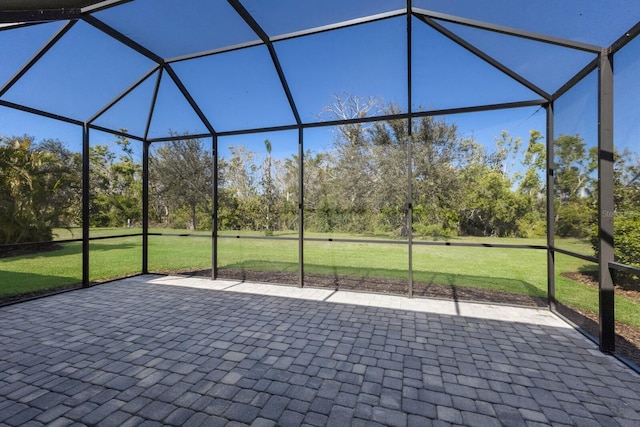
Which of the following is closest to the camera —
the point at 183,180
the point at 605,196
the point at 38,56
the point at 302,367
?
the point at 302,367

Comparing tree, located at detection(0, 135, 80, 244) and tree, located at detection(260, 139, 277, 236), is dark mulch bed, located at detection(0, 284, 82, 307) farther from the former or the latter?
tree, located at detection(260, 139, 277, 236)

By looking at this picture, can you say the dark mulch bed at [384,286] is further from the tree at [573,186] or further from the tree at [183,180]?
the tree at [183,180]

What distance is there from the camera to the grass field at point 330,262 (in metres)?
4.97

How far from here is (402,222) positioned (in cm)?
719

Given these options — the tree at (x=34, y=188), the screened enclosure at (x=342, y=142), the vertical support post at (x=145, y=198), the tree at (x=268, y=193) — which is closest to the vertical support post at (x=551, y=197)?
the screened enclosure at (x=342, y=142)

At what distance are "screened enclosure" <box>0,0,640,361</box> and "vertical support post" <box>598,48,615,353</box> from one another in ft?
0.06

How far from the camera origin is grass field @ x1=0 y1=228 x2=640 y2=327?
16.3 ft

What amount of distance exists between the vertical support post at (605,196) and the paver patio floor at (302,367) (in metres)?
0.30

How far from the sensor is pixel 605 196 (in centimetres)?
266

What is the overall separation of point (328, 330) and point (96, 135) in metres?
5.21

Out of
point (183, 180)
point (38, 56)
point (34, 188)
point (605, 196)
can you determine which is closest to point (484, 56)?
point (605, 196)

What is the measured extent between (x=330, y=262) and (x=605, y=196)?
611cm

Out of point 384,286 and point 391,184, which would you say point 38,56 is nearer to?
point 384,286

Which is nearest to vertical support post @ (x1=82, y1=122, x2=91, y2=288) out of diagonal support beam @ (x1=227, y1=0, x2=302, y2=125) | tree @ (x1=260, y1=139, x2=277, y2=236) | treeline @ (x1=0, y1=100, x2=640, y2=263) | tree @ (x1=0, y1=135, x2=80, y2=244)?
treeline @ (x1=0, y1=100, x2=640, y2=263)
